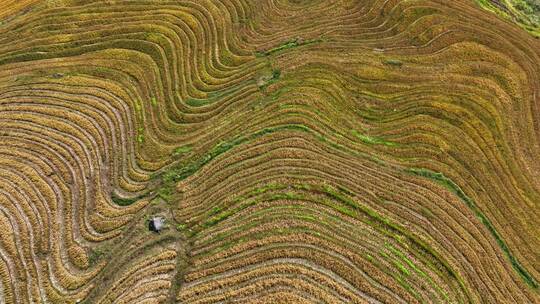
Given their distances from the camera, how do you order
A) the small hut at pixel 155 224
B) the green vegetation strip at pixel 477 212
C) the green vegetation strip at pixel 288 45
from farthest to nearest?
1. the green vegetation strip at pixel 288 45
2. the green vegetation strip at pixel 477 212
3. the small hut at pixel 155 224

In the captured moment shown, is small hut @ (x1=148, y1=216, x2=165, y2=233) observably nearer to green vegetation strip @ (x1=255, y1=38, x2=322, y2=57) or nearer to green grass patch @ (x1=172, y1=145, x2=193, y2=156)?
green grass patch @ (x1=172, y1=145, x2=193, y2=156)

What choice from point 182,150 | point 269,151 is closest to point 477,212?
point 269,151

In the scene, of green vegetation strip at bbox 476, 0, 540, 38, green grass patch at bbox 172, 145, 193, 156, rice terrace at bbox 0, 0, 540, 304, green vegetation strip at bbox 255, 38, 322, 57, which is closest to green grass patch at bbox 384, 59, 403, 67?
rice terrace at bbox 0, 0, 540, 304

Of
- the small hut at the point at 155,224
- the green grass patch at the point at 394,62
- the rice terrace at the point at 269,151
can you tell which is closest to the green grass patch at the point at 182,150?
the rice terrace at the point at 269,151

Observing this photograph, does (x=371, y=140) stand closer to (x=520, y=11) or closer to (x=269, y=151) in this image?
(x=269, y=151)

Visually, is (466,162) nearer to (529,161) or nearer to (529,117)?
(529,161)

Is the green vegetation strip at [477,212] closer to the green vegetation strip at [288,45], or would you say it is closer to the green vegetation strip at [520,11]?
the green vegetation strip at [288,45]
